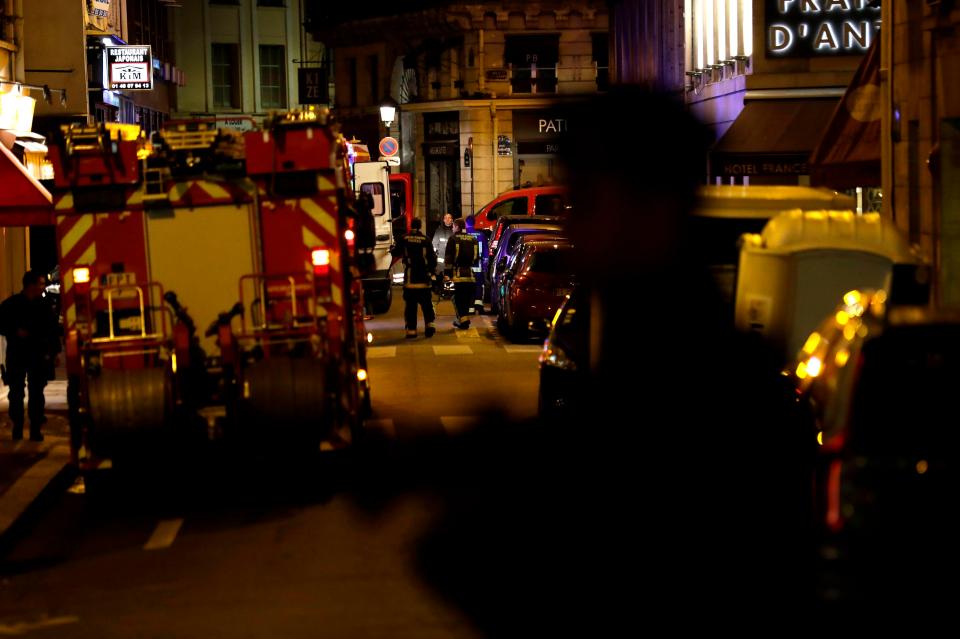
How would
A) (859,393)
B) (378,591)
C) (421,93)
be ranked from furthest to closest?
(421,93)
(378,591)
(859,393)

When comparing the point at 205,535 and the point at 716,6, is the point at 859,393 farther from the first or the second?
the point at 716,6

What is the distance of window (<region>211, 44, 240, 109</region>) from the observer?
65.0 meters

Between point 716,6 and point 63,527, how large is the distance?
75.9 feet

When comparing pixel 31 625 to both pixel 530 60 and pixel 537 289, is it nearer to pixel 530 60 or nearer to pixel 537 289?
pixel 537 289

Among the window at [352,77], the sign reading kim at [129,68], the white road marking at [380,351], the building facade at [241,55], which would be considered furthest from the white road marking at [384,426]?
the building facade at [241,55]

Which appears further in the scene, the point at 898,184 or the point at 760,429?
the point at 898,184

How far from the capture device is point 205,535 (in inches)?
391

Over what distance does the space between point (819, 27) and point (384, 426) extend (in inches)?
587

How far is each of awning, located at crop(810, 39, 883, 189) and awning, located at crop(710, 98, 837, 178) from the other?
3.99m

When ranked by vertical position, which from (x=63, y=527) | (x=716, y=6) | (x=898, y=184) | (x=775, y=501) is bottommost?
(x=63, y=527)

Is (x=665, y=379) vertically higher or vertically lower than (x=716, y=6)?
lower

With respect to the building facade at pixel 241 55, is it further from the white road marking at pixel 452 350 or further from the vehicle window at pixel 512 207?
the white road marking at pixel 452 350

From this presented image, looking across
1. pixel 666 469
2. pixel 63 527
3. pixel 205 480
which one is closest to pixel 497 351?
pixel 205 480

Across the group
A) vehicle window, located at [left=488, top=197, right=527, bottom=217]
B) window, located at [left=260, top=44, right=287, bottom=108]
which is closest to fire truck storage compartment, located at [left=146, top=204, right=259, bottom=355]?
vehicle window, located at [left=488, top=197, right=527, bottom=217]
